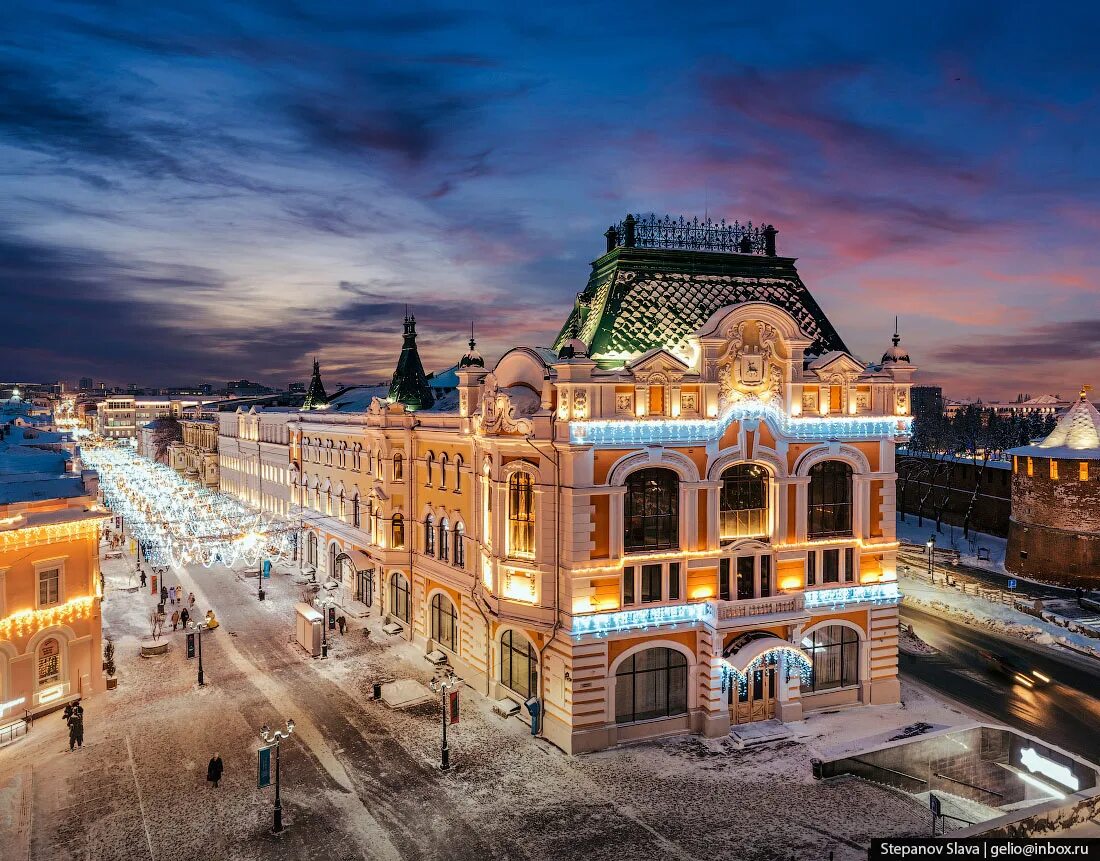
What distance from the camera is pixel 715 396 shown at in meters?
28.5

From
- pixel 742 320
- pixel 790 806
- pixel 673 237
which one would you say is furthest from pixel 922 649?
pixel 673 237

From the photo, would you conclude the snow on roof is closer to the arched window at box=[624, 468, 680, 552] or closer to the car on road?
the car on road

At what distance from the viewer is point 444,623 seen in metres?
37.3

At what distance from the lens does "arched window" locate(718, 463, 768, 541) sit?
2941cm

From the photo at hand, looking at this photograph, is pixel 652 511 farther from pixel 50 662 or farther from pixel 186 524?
pixel 186 524

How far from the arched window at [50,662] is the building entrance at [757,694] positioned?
2959cm

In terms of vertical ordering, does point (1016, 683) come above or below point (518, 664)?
below

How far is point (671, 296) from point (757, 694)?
17600 millimetres

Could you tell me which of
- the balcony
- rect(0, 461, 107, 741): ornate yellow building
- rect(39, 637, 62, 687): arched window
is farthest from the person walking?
the balcony

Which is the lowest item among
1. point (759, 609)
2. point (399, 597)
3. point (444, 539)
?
point (399, 597)

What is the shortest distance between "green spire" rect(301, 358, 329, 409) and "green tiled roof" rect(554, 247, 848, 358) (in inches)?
1408

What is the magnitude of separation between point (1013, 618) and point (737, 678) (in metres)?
25.4

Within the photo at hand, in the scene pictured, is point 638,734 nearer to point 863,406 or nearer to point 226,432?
point 863,406

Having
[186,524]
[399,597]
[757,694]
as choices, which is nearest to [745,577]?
[757,694]
